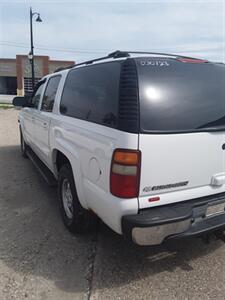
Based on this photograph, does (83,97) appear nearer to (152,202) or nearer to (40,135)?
(152,202)

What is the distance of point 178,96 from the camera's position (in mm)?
2488

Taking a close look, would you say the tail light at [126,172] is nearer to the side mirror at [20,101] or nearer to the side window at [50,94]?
the side window at [50,94]

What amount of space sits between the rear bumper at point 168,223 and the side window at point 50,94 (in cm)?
247

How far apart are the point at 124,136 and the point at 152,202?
606mm

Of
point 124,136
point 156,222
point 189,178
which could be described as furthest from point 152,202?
point 124,136

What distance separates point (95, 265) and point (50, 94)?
2.68 m

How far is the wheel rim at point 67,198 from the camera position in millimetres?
3532

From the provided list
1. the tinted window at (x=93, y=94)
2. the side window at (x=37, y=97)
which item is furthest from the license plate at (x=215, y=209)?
the side window at (x=37, y=97)

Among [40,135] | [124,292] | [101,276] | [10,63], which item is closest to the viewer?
[124,292]

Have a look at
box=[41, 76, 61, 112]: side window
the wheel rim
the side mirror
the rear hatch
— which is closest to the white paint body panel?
the rear hatch

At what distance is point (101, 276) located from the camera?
2.72m

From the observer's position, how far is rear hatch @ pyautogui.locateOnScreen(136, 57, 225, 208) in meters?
2.35

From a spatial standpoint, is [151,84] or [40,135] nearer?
[151,84]

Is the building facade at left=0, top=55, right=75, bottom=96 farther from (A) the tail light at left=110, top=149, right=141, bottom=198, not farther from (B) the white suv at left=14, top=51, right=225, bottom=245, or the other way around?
(A) the tail light at left=110, top=149, right=141, bottom=198
